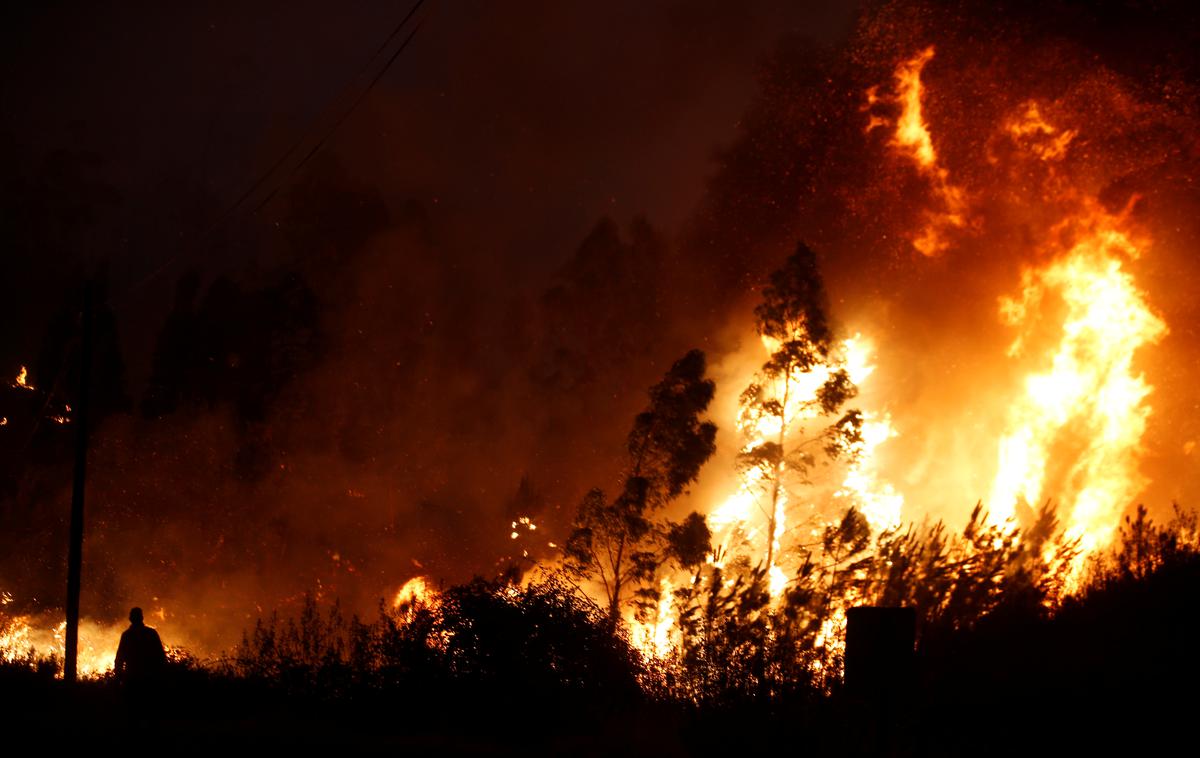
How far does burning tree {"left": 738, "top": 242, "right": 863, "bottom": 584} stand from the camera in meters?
22.0

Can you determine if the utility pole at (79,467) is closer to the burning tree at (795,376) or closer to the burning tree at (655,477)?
the burning tree at (655,477)

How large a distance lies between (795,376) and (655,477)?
160 inches

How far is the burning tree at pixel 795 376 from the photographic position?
72.3 ft

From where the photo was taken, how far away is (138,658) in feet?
37.8

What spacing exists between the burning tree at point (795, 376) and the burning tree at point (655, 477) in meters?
1.30

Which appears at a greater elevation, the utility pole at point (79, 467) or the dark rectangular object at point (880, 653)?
the utility pole at point (79, 467)

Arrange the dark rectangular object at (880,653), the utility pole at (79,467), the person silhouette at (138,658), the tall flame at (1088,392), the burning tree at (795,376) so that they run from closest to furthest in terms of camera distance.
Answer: the dark rectangular object at (880,653), the person silhouette at (138,658), the utility pole at (79,467), the burning tree at (795,376), the tall flame at (1088,392)

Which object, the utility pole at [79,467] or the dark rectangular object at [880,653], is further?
the utility pole at [79,467]

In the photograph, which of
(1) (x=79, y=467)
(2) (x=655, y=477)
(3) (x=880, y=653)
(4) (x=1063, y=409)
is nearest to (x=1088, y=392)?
(4) (x=1063, y=409)

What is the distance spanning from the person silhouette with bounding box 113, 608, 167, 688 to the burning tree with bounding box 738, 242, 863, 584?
1344 cm

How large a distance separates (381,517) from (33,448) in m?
20.2

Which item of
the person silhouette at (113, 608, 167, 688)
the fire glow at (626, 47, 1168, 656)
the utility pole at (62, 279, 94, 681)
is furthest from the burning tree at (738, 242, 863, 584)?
A: the utility pole at (62, 279, 94, 681)

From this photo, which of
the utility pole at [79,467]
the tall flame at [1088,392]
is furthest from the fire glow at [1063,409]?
the utility pole at [79,467]

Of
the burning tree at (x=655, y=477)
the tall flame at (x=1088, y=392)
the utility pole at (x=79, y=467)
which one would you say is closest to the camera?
the utility pole at (x=79, y=467)
